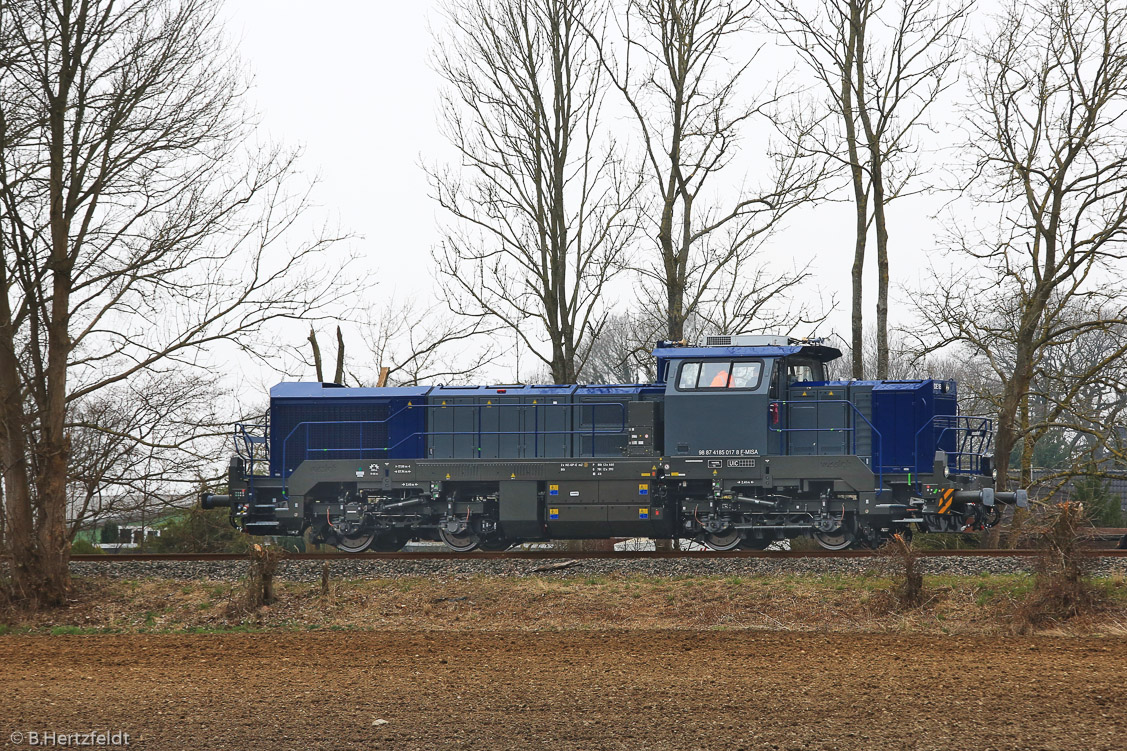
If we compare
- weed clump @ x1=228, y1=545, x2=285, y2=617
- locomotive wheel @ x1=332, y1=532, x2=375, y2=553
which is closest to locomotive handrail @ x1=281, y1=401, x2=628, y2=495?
locomotive wheel @ x1=332, y1=532, x2=375, y2=553

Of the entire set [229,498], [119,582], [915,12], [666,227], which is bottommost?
[119,582]

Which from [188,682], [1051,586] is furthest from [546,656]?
[1051,586]

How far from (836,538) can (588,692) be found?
9.63 meters

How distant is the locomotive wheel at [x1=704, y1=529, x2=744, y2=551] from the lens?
16.3 metres

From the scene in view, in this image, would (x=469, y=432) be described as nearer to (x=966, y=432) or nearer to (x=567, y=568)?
(x=567, y=568)

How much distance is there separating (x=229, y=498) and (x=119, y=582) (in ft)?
9.25

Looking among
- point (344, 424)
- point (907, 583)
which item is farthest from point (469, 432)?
point (907, 583)

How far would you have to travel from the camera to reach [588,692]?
7422 mm

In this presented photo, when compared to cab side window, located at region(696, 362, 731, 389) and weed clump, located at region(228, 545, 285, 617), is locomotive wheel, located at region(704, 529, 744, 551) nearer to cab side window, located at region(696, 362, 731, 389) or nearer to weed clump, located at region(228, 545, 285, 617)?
cab side window, located at region(696, 362, 731, 389)

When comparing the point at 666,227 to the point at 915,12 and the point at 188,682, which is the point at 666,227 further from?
the point at 188,682

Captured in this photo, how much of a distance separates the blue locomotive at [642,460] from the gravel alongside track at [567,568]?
47.4 inches

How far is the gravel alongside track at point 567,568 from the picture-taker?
44.9ft

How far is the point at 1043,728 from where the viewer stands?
20.9ft

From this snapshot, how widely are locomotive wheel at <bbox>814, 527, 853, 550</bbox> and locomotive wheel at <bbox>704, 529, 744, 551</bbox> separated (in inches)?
51.6
